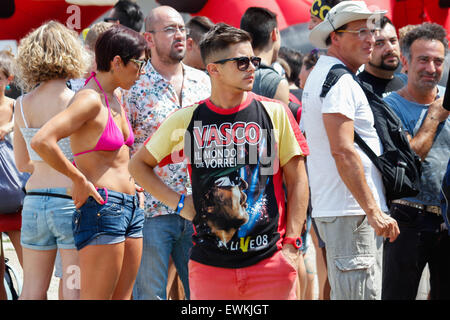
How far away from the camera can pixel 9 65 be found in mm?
5281

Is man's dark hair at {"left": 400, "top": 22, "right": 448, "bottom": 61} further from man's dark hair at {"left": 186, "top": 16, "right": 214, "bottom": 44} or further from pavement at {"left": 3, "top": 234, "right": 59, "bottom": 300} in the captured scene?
pavement at {"left": 3, "top": 234, "right": 59, "bottom": 300}

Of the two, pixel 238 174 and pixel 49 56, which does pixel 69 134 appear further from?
pixel 238 174

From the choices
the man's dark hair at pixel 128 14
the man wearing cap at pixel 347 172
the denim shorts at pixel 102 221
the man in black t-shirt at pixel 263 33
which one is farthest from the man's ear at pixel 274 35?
the man's dark hair at pixel 128 14

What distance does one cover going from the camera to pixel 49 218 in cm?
→ 376

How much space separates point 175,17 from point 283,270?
212 centimetres

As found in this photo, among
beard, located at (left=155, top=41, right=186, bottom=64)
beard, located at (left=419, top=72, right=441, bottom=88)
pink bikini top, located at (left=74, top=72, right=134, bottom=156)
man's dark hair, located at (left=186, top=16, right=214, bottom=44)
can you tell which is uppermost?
man's dark hair, located at (left=186, top=16, right=214, bottom=44)

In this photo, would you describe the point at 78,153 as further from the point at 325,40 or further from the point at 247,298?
the point at 325,40

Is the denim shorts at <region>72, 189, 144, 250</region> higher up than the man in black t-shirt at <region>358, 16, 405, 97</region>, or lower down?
lower down

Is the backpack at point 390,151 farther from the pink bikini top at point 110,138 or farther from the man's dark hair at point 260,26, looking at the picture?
the man's dark hair at point 260,26

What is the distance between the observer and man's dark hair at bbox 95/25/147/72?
12.3ft

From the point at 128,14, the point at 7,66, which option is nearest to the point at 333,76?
the point at 7,66

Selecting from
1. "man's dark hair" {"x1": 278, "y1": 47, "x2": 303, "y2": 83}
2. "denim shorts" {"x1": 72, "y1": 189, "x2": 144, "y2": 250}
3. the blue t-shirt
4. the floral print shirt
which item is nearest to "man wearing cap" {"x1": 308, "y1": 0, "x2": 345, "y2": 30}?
the blue t-shirt

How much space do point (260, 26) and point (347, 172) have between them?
5.86 ft

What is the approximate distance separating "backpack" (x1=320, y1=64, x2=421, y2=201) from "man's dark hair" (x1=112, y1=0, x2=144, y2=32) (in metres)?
3.71
